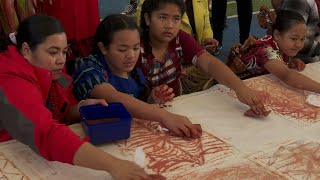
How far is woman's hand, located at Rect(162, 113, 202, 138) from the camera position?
56.3 inches

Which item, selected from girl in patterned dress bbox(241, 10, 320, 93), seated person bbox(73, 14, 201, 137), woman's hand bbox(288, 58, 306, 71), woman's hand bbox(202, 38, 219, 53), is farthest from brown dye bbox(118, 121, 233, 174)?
woman's hand bbox(202, 38, 219, 53)

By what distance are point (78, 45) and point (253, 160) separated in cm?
102

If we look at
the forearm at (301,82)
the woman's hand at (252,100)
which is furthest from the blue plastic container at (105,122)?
the forearm at (301,82)

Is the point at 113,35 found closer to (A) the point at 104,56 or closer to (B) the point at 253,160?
(A) the point at 104,56

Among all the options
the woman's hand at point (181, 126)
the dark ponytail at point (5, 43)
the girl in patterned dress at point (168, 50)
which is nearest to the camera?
the woman's hand at point (181, 126)

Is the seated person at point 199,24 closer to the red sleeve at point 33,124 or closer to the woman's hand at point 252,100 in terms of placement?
the woman's hand at point 252,100

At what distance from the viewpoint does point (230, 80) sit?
182cm

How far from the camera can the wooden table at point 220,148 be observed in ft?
4.01

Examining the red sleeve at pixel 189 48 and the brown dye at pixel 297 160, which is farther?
the red sleeve at pixel 189 48

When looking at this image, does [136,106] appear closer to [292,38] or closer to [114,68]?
[114,68]

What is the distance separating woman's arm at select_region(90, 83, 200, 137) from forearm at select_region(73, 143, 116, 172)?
35 centimetres

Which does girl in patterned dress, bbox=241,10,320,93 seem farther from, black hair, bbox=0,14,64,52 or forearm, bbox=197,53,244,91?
black hair, bbox=0,14,64,52

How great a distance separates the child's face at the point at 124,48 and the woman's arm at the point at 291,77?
0.69m

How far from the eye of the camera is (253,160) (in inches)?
51.6
